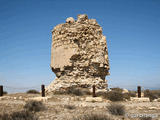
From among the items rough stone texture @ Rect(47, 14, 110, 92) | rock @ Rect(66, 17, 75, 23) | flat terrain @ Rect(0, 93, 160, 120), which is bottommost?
flat terrain @ Rect(0, 93, 160, 120)

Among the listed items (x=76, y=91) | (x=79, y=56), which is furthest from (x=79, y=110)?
(x=79, y=56)

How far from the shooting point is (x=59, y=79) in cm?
1652

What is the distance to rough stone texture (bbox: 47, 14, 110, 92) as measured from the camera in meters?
16.0

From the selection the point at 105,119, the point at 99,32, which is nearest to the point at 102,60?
the point at 99,32

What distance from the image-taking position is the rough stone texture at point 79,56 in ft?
52.4

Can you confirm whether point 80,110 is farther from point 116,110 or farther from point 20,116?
point 20,116

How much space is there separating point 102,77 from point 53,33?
7.20m

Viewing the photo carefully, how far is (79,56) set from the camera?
1609cm

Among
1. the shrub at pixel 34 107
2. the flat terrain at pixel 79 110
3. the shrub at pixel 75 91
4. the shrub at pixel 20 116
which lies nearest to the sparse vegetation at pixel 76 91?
the shrub at pixel 75 91

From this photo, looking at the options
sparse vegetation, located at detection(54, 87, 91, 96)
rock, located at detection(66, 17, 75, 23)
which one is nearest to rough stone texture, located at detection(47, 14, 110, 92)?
rock, located at detection(66, 17, 75, 23)

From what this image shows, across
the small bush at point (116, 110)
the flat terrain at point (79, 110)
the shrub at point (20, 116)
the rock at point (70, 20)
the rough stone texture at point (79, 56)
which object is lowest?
the flat terrain at point (79, 110)

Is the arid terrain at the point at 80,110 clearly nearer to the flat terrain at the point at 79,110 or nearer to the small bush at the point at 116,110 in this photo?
the flat terrain at the point at 79,110

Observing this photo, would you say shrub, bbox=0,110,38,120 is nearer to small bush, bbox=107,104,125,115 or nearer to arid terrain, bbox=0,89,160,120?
arid terrain, bbox=0,89,160,120

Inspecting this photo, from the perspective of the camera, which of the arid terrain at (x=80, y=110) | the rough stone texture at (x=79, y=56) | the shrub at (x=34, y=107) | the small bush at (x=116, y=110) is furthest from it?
the rough stone texture at (x=79, y=56)
